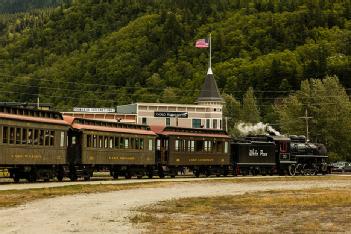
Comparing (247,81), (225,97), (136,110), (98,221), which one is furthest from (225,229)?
(247,81)

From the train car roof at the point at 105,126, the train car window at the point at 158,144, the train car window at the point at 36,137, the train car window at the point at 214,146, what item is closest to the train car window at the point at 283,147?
the train car window at the point at 214,146

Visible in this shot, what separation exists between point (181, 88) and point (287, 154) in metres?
126

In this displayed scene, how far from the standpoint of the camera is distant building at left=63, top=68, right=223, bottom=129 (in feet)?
390

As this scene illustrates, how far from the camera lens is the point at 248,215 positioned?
79.5 ft

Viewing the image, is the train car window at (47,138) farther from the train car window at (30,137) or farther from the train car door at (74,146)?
the train car door at (74,146)

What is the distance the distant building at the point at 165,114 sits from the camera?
11900cm

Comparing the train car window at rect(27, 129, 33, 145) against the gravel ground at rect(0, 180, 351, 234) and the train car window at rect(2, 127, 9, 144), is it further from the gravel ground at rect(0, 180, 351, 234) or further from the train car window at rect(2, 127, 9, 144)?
the gravel ground at rect(0, 180, 351, 234)

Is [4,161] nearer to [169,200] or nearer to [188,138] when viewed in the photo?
[169,200]

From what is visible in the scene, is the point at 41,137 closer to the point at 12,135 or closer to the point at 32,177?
the point at 32,177

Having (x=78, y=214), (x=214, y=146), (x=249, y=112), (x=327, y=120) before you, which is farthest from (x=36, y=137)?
(x=249, y=112)

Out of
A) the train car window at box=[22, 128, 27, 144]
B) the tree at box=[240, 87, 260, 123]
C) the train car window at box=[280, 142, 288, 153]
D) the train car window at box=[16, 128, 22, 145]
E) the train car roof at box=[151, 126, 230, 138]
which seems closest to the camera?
the train car window at box=[16, 128, 22, 145]

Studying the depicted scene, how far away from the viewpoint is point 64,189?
120 feet

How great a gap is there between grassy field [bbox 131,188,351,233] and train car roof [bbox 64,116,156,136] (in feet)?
57.3

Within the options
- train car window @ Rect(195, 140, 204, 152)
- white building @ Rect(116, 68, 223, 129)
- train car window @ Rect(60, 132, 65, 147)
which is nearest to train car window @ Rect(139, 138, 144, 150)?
train car window @ Rect(195, 140, 204, 152)
